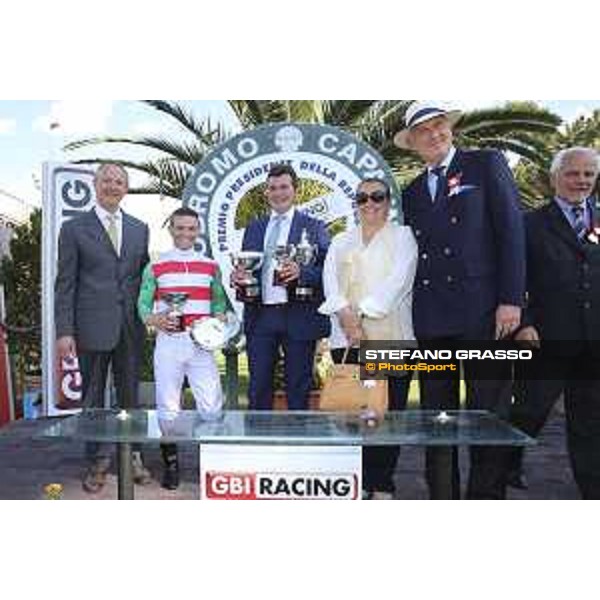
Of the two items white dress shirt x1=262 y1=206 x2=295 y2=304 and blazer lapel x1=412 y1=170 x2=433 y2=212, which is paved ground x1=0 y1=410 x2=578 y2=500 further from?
blazer lapel x1=412 y1=170 x2=433 y2=212

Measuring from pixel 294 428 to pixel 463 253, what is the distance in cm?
97

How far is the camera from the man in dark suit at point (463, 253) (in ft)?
11.6

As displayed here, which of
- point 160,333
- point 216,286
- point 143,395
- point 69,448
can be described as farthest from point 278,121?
point 69,448

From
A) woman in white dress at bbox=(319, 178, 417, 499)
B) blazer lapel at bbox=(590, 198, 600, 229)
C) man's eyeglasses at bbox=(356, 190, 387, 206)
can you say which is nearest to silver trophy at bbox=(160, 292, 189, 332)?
woman in white dress at bbox=(319, 178, 417, 499)

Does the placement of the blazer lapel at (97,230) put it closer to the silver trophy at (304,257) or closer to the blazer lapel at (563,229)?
the silver trophy at (304,257)

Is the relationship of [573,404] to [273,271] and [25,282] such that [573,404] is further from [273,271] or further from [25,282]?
[25,282]

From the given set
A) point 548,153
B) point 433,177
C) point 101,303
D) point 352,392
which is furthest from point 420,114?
point 101,303

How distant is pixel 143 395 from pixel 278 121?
1245 mm

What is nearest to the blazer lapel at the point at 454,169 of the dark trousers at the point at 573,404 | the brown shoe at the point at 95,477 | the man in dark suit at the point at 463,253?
the man in dark suit at the point at 463,253

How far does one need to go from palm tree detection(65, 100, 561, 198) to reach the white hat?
25 mm

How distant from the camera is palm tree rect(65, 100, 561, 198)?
11.4 feet

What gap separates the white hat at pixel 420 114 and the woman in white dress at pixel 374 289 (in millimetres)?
201

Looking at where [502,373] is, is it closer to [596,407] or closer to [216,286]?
[596,407]

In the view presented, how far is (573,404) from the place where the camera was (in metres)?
3.52
